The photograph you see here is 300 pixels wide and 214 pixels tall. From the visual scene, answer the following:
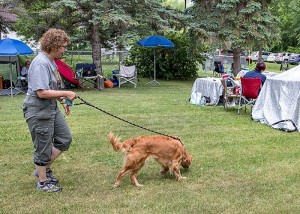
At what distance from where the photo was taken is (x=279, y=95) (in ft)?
23.9

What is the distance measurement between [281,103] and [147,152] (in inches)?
163

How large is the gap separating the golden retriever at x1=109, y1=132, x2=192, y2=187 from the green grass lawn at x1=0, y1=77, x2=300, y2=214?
0.56 ft

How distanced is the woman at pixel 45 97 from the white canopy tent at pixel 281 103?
4.54 m

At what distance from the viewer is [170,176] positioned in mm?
4301

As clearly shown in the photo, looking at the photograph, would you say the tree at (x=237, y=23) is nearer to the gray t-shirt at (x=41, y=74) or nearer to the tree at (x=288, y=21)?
the tree at (x=288, y=21)

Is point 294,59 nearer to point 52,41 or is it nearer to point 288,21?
point 288,21

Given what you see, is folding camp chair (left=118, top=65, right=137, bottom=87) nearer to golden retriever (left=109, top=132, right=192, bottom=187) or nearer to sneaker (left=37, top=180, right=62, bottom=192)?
golden retriever (left=109, top=132, right=192, bottom=187)

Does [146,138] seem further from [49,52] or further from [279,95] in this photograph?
[279,95]

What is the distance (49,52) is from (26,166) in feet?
5.86

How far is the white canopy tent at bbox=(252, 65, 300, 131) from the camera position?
6.83m

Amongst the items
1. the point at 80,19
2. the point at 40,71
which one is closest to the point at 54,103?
the point at 40,71

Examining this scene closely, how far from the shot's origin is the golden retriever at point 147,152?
12.6 ft

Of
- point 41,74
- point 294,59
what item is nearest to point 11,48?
point 41,74

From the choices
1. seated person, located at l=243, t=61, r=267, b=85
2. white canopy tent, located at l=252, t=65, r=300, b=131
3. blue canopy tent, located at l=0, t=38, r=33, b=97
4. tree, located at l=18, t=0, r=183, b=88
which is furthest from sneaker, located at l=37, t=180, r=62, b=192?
tree, located at l=18, t=0, r=183, b=88
